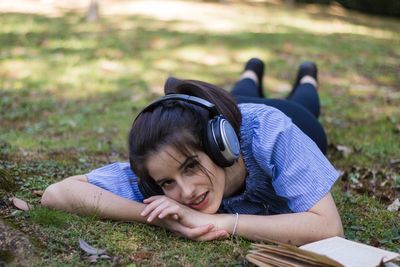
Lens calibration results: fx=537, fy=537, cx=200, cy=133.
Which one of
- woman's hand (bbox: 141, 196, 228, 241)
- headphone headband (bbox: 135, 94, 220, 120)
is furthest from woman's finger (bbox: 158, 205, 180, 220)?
headphone headband (bbox: 135, 94, 220, 120)

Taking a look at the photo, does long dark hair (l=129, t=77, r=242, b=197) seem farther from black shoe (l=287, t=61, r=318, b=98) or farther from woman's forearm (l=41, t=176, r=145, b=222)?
black shoe (l=287, t=61, r=318, b=98)

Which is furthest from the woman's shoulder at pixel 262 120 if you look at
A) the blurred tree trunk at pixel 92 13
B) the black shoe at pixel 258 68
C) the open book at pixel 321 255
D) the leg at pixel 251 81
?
the blurred tree trunk at pixel 92 13

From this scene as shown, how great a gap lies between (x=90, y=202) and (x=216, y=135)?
0.84m

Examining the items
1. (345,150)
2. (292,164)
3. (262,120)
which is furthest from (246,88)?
(292,164)

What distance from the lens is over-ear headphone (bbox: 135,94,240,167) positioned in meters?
2.48

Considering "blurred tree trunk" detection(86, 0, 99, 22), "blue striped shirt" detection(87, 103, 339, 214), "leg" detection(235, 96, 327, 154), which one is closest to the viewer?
"blue striped shirt" detection(87, 103, 339, 214)

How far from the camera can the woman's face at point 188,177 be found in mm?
2486

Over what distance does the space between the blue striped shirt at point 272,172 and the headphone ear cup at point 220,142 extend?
0.92 feet

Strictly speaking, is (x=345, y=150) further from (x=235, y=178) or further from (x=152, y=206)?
(x=152, y=206)

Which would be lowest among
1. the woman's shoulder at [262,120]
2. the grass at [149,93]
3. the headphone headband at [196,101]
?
the grass at [149,93]

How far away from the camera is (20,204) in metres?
2.95

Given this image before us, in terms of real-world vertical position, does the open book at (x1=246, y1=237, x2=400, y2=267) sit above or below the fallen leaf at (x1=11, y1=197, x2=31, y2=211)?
above

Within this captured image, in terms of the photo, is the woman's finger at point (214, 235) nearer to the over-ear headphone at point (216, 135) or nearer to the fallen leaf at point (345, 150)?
the over-ear headphone at point (216, 135)

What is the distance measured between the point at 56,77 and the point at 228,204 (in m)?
6.15
